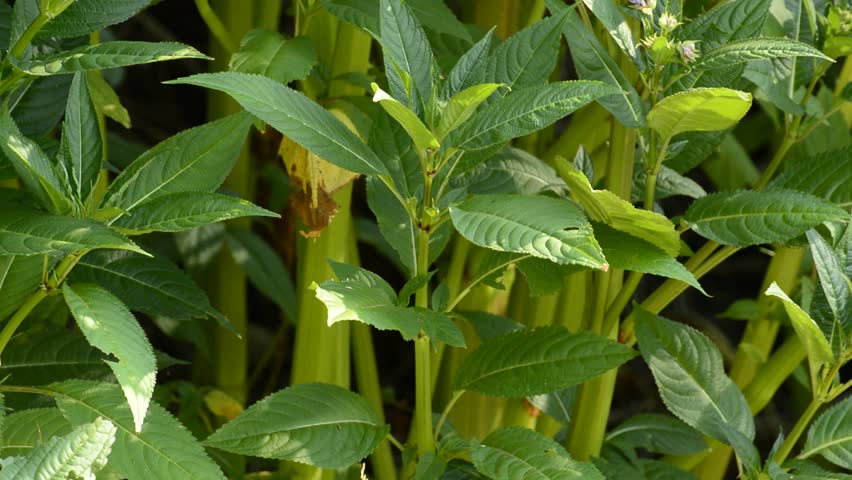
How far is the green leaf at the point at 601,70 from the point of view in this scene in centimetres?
78

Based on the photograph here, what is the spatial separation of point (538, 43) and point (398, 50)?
102 mm

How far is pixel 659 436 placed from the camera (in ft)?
3.24

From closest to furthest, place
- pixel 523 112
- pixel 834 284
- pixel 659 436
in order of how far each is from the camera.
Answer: pixel 523 112 < pixel 834 284 < pixel 659 436

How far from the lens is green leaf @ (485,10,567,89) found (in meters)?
0.75

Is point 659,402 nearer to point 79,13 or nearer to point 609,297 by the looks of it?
point 609,297

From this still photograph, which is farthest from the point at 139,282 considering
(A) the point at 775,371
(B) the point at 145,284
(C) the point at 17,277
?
(A) the point at 775,371

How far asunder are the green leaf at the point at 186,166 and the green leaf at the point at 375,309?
0.11 m

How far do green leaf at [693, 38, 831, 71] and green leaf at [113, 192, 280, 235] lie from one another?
321mm

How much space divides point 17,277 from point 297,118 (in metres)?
0.23

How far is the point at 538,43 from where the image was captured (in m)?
0.75

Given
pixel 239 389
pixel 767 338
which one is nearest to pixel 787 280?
pixel 767 338

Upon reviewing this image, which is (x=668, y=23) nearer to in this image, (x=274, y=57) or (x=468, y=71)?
(x=468, y=71)

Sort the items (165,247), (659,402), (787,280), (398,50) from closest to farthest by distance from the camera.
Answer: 1. (398,50)
2. (787,280)
3. (165,247)
4. (659,402)

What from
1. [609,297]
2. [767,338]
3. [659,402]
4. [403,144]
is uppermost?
[403,144]
